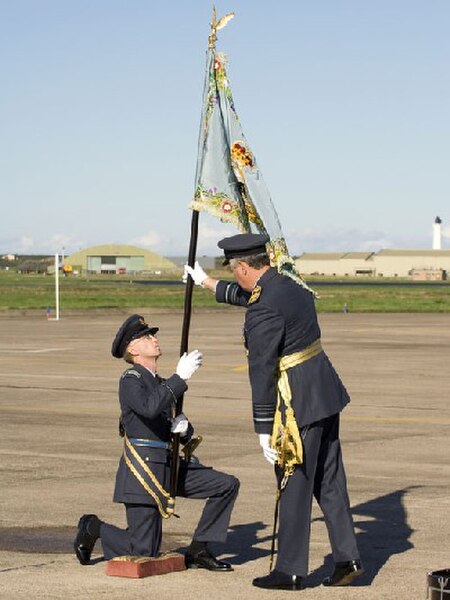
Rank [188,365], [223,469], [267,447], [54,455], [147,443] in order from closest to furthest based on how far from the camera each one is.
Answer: [267,447]
[188,365]
[147,443]
[223,469]
[54,455]

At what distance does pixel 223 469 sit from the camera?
1417 cm

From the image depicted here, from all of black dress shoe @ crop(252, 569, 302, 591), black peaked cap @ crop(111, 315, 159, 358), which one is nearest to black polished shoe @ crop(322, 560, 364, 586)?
black dress shoe @ crop(252, 569, 302, 591)

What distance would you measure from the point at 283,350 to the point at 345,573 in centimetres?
146

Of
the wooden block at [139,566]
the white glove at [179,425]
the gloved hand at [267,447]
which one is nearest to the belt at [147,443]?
the white glove at [179,425]

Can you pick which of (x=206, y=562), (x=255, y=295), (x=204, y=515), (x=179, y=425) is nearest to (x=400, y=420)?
(x=204, y=515)

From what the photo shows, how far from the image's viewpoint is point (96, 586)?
8.76m

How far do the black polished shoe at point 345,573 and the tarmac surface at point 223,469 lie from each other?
61mm

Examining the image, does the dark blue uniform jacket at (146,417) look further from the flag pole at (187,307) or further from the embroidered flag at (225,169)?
the embroidered flag at (225,169)

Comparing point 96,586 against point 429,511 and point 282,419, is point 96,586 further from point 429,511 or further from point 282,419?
point 429,511

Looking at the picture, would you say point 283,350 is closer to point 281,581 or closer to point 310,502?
point 310,502

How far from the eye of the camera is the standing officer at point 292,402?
876 cm

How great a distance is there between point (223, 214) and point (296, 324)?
3.55 feet

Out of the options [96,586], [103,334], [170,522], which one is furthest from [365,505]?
[103,334]

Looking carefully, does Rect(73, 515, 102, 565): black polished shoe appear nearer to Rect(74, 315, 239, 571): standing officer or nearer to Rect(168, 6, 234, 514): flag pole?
Rect(74, 315, 239, 571): standing officer
